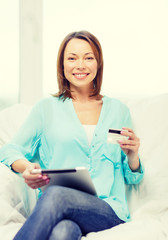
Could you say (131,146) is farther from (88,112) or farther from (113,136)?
(88,112)

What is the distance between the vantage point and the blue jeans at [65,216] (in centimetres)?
89

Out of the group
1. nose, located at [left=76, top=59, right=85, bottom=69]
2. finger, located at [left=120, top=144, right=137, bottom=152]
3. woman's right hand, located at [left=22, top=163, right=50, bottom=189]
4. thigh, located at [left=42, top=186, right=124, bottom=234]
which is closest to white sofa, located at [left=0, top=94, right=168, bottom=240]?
thigh, located at [left=42, top=186, right=124, bottom=234]

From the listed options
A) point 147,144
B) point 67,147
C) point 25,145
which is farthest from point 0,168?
point 147,144

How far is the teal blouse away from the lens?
1.30 metres

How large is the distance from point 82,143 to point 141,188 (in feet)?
1.27

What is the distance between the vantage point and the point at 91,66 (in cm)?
145

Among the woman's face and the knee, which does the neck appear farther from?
the knee

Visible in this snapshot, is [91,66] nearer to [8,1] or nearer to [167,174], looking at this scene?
[167,174]

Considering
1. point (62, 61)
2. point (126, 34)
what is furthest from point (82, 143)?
point (126, 34)

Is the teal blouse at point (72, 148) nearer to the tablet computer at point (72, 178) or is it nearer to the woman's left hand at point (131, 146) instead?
the woman's left hand at point (131, 146)

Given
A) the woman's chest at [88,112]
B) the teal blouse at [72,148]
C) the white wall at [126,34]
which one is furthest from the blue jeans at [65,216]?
the white wall at [126,34]

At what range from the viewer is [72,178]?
1.04 m

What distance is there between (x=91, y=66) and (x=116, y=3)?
1088 millimetres

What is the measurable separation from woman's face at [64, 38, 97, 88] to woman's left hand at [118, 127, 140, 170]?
39 centimetres
